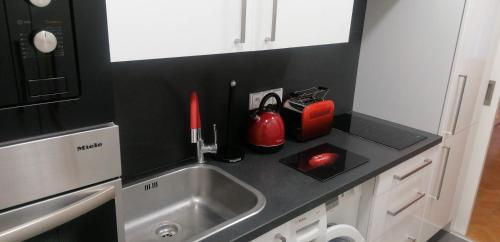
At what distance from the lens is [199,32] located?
102 cm

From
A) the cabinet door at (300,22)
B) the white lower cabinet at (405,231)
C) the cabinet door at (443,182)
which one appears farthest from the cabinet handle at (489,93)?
the cabinet door at (300,22)

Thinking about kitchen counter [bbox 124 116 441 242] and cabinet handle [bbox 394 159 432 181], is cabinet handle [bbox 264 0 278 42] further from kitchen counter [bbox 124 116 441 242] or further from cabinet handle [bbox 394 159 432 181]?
cabinet handle [bbox 394 159 432 181]

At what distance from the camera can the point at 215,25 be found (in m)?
1.05

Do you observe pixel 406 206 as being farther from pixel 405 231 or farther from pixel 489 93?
pixel 489 93

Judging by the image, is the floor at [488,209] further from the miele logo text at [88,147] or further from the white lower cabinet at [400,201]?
the miele logo text at [88,147]

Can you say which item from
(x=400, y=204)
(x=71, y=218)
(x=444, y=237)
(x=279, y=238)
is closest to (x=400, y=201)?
(x=400, y=204)

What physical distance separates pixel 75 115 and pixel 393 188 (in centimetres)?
146

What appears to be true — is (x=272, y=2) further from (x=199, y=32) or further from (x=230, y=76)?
(x=230, y=76)

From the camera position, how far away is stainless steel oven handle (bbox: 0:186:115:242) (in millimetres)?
572

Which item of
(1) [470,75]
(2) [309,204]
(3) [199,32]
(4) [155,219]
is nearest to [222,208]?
(4) [155,219]

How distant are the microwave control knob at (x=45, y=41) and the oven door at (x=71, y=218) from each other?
254mm

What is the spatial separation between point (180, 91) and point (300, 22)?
1.74 feet

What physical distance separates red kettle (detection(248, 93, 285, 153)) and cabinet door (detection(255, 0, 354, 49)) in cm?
33

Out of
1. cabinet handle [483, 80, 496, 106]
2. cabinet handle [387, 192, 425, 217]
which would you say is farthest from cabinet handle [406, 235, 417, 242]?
cabinet handle [483, 80, 496, 106]
